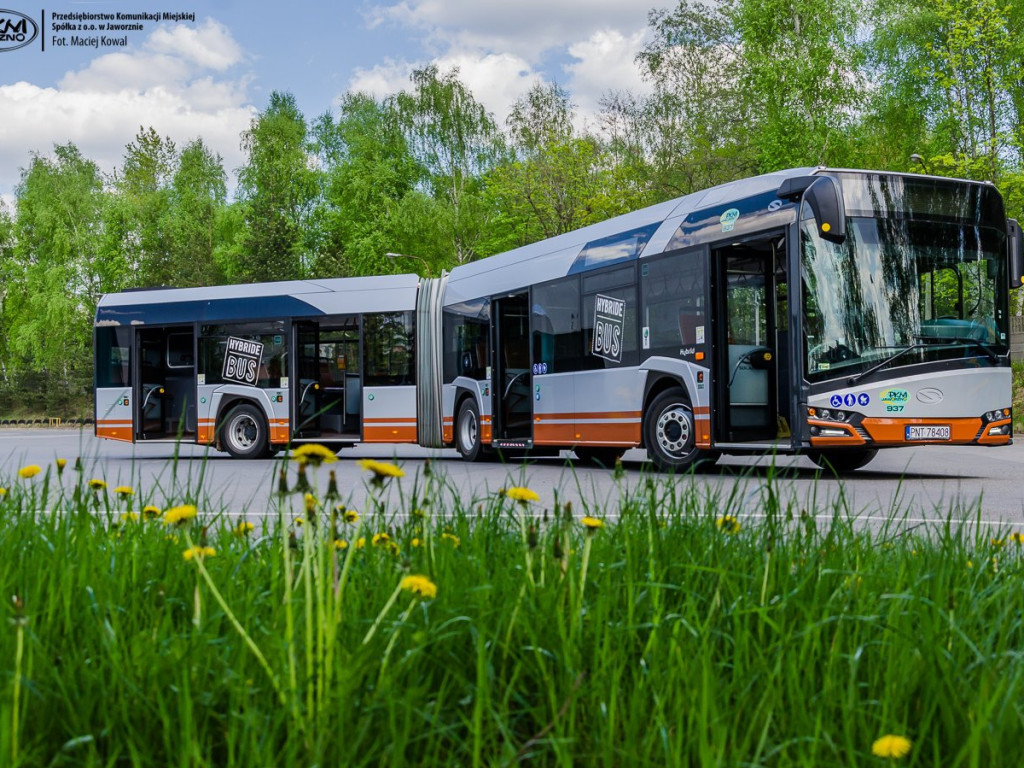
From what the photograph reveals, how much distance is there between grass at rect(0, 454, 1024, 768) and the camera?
6.48 ft

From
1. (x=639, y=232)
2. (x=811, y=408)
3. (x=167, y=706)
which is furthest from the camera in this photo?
(x=639, y=232)

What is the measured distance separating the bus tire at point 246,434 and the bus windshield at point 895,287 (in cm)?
1123

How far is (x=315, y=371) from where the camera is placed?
19.8 meters

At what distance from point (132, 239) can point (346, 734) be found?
68.5 m

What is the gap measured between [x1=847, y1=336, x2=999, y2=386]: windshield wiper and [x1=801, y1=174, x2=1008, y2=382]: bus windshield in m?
0.01

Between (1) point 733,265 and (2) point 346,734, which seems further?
(1) point 733,265

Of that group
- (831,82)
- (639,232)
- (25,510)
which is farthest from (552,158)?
(25,510)

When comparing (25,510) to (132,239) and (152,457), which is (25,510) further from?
(132,239)

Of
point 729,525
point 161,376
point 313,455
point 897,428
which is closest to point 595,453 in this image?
point 897,428

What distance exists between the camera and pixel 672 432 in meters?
13.2

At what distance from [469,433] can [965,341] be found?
8601mm

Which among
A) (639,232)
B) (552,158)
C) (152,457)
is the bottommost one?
(152,457)

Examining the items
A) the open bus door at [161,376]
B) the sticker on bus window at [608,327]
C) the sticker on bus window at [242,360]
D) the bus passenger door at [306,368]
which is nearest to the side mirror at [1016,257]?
the sticker on bus window at [608,327]

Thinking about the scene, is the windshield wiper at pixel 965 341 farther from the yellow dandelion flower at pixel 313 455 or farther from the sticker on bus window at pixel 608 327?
the yellow dandelion flower at pixel 313 455
